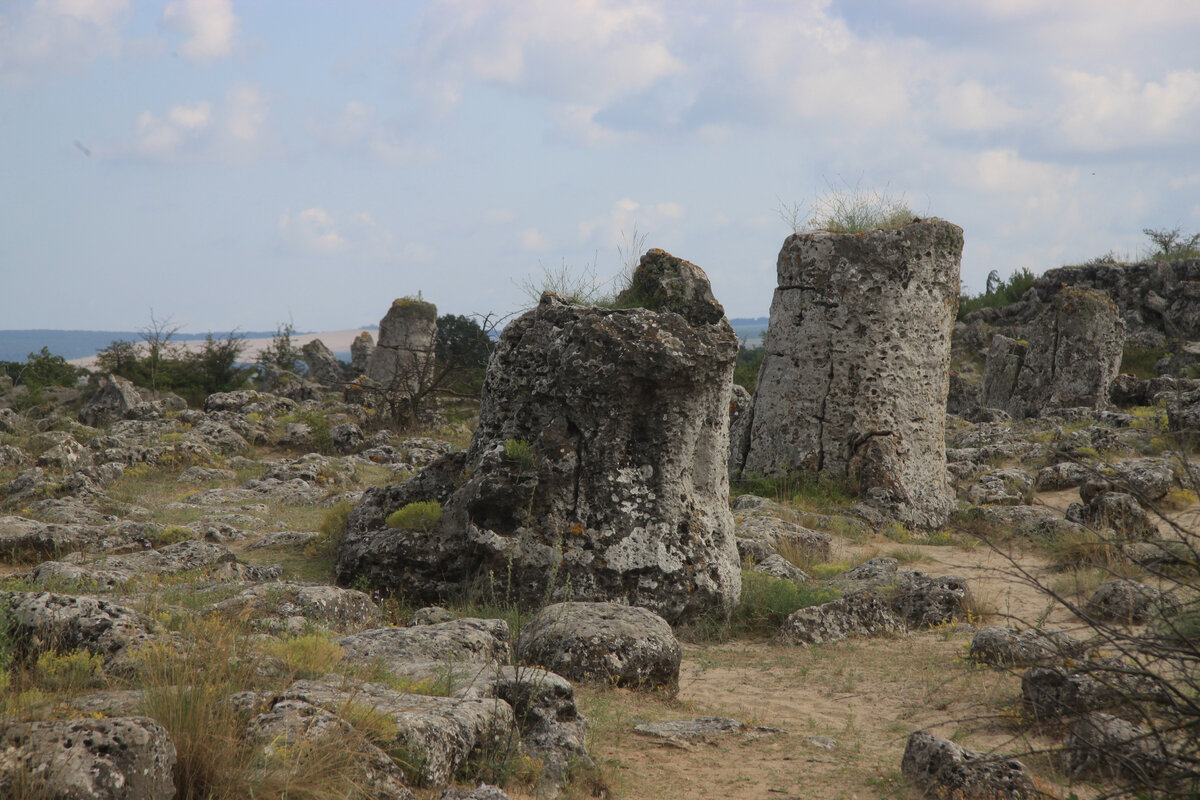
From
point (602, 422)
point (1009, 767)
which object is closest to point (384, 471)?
point (602, 422)

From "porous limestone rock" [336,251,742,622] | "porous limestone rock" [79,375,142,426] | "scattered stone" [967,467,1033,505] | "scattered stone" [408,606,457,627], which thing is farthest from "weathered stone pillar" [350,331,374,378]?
"scattered stone" [408,606,457,627]

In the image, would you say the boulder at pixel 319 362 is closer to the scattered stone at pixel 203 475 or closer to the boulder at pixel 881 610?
the scattered stone at pixel 203 475

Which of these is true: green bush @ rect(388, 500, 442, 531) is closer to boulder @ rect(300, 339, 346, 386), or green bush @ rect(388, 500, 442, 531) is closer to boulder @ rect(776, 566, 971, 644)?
boulder @ rect(776, 566, 971, 644)

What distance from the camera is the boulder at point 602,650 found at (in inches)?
203

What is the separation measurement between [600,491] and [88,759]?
459cm

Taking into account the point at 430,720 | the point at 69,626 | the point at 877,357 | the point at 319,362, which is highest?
the point at 319,362

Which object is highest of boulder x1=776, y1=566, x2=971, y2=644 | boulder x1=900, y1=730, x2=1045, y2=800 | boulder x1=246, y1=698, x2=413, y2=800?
boulder x1=246, y1=698, x2=413, y2=800

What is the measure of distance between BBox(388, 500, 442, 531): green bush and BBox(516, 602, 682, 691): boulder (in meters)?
2.04

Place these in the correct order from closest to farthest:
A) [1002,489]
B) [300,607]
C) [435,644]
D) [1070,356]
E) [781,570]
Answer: [435,644]
[300,607]
[781,570]
[1002,489]
[1070,356]

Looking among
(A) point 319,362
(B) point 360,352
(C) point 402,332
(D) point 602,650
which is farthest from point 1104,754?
(A) point 319,362

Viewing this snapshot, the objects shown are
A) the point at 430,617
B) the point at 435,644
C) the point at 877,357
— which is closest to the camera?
the point at 435,644

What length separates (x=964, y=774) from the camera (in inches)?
146

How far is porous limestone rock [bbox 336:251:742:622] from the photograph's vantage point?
22.3 ft

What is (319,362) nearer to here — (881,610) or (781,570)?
(781,570)
